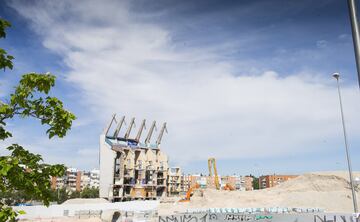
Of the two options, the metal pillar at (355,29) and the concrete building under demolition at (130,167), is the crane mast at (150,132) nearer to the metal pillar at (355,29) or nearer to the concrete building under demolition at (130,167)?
the concrete building under demolition at (130,167)

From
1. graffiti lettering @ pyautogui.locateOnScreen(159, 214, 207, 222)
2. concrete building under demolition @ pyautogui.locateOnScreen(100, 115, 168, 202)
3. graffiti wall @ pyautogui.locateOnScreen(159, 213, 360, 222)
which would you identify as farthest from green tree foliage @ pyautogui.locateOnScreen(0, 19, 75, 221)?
concrete building under demolition @ pyautogui.locateOnScreen(100, 115, 168, 202)

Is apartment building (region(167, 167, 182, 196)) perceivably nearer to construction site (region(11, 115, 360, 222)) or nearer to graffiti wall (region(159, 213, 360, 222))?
construction site (region(11, 115, 360, 222))

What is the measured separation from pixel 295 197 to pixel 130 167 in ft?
169

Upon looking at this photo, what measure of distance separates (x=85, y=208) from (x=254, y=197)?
37141 mm

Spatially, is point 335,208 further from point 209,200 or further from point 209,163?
point 209,163

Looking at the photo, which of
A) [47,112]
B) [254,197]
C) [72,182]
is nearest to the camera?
[47,112]

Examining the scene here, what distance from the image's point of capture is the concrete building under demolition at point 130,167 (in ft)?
324

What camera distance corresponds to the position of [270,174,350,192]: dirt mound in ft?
262

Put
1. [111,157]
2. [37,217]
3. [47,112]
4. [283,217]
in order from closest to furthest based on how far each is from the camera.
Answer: [47,112] → [283,217] → [37,217] → [111,157]

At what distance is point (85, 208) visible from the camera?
6078cm

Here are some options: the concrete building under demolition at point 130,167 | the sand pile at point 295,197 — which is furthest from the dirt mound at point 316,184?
the concrete building under demolition at point 130,167

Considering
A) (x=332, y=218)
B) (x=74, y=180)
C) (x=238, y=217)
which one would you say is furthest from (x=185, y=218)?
(x=74, y=180)

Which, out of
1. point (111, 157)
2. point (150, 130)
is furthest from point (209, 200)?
point (150, 130)

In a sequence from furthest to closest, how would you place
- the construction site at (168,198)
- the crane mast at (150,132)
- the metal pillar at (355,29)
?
the crane mast at (150,132), the construction site at (168,198), the metal pillar at (355,29)
